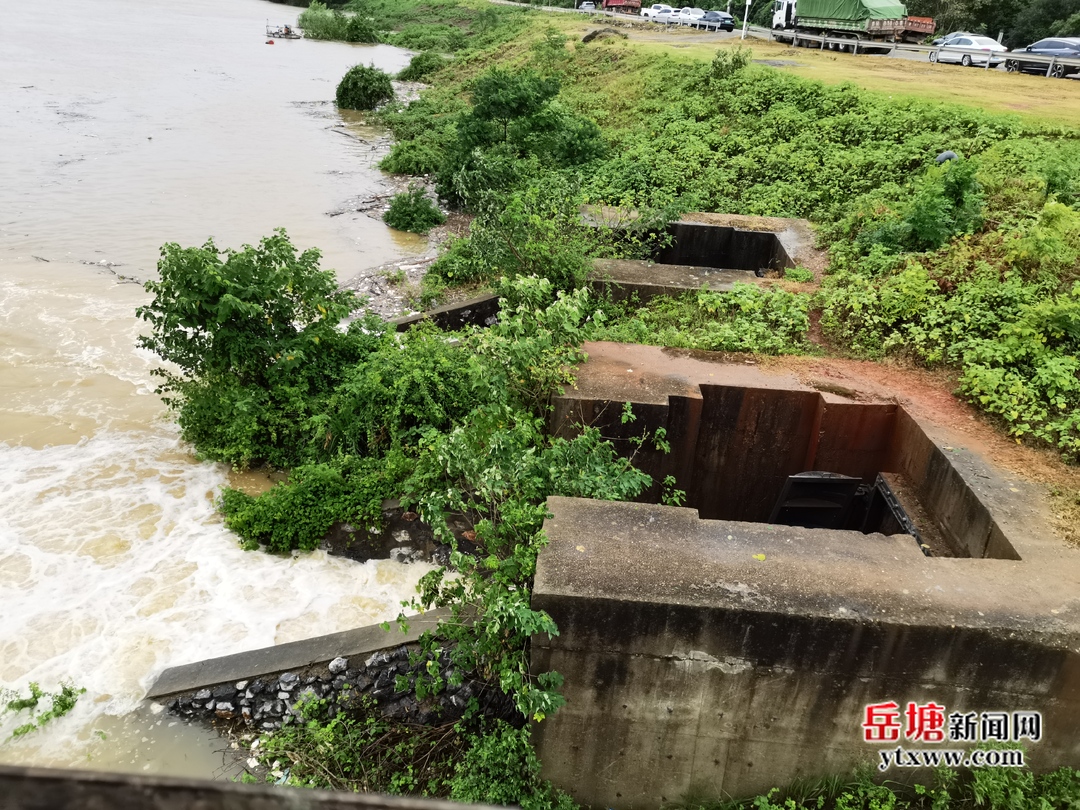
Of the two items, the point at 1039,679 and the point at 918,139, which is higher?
→ the point at 918,139

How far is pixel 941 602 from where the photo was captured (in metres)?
4.24

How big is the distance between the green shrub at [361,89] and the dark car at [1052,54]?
70.3 ft

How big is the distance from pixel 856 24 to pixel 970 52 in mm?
4447

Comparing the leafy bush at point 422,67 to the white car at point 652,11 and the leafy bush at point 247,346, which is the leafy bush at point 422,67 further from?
the leafy bush at point 247,346

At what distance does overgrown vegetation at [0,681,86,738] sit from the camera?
5.14m

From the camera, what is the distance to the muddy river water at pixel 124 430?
224 inches

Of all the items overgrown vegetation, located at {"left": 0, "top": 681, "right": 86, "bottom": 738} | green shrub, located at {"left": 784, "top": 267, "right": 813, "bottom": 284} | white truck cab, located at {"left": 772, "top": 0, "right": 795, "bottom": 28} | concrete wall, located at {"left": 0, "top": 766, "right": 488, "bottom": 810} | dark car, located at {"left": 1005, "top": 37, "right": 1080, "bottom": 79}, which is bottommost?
overgrown vegetation, located at {"left": 0, "top": 681, "right": 86, "bottom": 738}

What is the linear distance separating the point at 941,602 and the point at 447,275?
967 cm

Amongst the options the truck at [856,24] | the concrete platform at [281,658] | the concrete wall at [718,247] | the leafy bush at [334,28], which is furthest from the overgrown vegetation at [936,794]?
the leafy bush at [334,28]

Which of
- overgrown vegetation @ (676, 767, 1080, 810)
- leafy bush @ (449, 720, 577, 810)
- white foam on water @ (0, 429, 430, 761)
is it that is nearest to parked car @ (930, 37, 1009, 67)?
overgrown vegetation @ (676, 767, 1080, 810)

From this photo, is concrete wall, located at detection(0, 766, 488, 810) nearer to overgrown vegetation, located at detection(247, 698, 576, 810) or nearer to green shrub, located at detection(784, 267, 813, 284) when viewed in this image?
overgrown vegetation, located at detection(247, 698, 576, 810)

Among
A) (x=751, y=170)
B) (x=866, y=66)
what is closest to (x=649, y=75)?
(x=866, y=66)

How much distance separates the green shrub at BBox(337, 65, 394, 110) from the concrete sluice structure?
1055 inches

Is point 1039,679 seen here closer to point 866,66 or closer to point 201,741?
point 201,741
